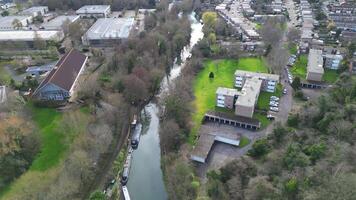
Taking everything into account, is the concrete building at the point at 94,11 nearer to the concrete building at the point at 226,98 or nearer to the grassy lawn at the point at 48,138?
the grassy lawn at the point at 48,138

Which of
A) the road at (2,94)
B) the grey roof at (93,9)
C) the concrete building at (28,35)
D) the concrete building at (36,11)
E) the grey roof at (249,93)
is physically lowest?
the grey roof at (249,93)

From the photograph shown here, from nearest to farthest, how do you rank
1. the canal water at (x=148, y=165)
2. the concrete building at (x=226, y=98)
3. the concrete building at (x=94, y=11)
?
the canal water at (x=148, y=165)
the concrete building at (x=226, y=98)
the concrete building at (x=94, y=11)

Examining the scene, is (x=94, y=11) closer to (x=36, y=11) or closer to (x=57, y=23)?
(x=57, y=23)

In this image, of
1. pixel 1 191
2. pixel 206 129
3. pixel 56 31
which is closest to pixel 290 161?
pixel 206 129

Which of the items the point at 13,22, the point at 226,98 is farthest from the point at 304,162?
the point at 13,22

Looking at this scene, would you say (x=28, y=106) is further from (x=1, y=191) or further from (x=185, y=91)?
(x=185, y=91)

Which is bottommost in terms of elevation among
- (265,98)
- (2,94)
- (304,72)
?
(265,98)

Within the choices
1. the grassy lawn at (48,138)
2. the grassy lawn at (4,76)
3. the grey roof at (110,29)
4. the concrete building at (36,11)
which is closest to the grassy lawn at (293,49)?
the grey roof at (110,29)
